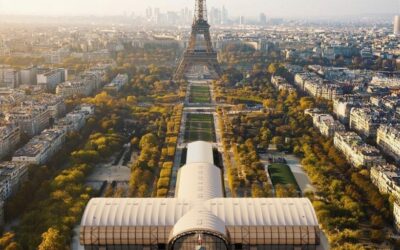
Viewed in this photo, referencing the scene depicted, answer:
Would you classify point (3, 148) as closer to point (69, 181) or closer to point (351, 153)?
point (69, 181)

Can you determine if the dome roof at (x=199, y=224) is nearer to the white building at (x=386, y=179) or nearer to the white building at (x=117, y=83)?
the white building at (x=386, y=179)

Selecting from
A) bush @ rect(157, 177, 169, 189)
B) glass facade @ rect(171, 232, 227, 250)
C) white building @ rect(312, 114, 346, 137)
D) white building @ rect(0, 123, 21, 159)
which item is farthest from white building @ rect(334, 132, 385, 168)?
white building @ rect(0, 123, 21, 159)

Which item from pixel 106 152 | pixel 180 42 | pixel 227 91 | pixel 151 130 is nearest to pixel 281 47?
pixel 180 42

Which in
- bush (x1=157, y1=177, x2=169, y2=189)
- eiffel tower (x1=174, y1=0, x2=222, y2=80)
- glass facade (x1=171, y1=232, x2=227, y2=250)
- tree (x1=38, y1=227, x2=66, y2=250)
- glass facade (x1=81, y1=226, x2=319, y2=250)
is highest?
eiffel tower (x1=174, y1=0, x2=222, y2=80)

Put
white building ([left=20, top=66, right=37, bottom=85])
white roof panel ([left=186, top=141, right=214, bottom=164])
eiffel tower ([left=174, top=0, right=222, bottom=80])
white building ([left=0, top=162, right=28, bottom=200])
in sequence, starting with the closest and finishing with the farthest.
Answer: white building ([left=0, top=162, right=28, bottom=200])
white roof panel ([left=186, top=141, right=214, bottom=164])
white building ([left=20, top=66, right=37, bottom=85])
eiffel tower ([left=174, top=0, right=222, bottom=80])

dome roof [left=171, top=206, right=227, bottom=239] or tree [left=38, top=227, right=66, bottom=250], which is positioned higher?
dome roof [left=171, top=206, right=227, bottom=239]

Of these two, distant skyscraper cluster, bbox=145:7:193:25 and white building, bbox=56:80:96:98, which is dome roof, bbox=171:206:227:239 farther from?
distant skyscraper cluster, bbox=145:7:193:25

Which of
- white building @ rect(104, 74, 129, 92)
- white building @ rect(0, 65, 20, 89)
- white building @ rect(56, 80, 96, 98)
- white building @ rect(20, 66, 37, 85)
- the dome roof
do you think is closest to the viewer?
the dome roof
